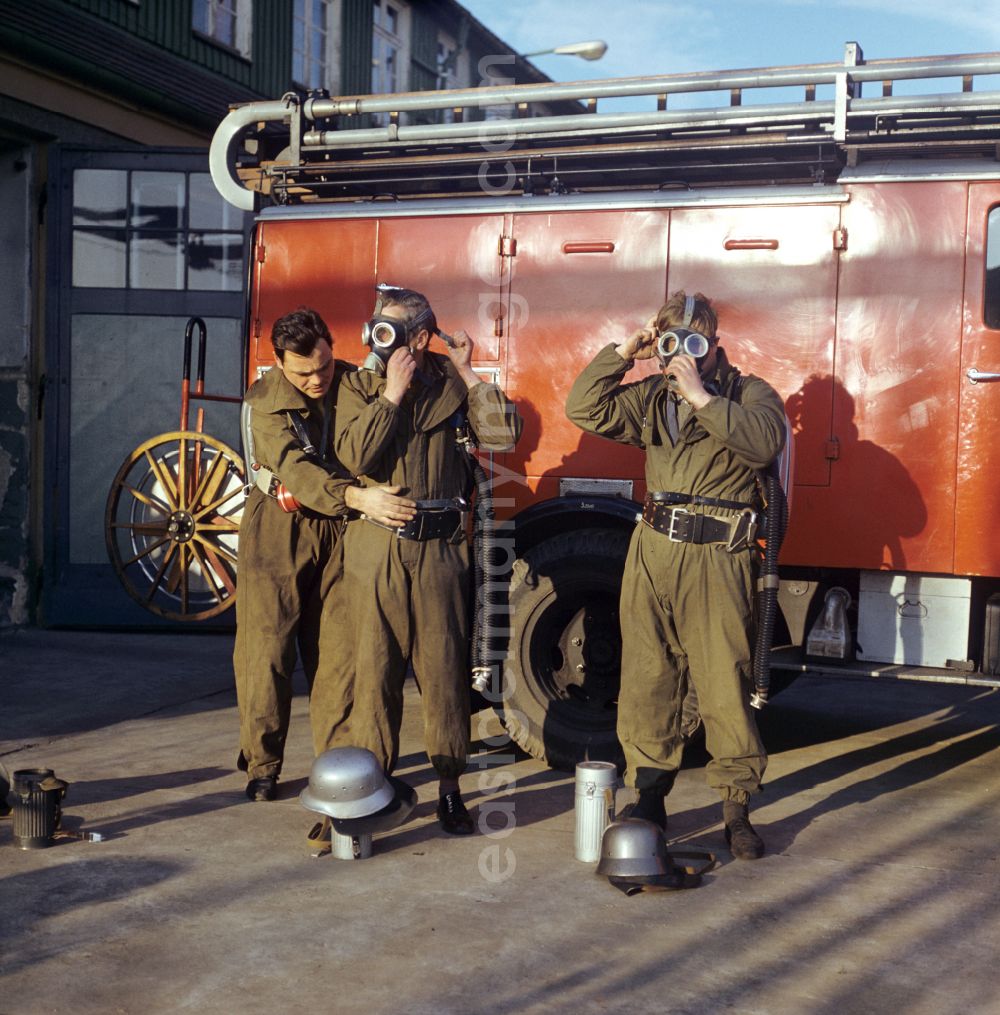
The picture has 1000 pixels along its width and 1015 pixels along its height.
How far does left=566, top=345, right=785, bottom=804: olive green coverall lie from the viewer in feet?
16.0

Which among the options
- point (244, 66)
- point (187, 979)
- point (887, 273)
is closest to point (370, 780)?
point (187, 979)

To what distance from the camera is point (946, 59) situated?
5.46m

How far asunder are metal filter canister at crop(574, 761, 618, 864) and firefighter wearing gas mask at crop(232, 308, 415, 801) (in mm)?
1113

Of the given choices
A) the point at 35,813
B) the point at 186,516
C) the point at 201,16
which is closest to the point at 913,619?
the point at 35,813

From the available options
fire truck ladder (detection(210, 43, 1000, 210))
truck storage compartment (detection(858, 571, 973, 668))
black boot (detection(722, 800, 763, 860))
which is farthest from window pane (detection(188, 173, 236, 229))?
black boot (detection(722, 800, 763, 860))

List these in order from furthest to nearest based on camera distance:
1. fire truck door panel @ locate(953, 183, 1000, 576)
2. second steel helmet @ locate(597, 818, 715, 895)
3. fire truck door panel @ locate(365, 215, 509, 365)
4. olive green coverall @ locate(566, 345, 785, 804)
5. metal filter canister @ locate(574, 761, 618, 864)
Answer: fire truck door panel @ locate(365, 215, 509, 365), fire truck door panel @ locate(953, 183, 1000, 576), olive green coverall @ locate(566, 345, 785, 804), metal filter canister @ locate(574, 761, 618, 864), second steel helmet @ locate(597, 818, 715, 895)

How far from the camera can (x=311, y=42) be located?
15.4 m

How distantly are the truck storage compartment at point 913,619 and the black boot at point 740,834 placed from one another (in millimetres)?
1183

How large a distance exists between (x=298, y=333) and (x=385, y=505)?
0.82m

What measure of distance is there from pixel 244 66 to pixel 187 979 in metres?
11.5

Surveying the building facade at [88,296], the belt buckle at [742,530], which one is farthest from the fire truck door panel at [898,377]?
the building facade at [88,296]

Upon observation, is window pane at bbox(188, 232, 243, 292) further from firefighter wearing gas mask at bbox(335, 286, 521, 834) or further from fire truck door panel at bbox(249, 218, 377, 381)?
firefighter wearing gas mask at bbox(335, 286, 521, 834)

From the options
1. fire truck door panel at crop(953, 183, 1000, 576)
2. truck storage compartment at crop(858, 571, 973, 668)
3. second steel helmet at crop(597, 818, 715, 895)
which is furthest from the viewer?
truck storage compartment at crop(858, 571, 973, 668)

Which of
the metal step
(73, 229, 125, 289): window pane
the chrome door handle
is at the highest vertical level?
(73, 229, 125, 289): window pane
